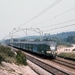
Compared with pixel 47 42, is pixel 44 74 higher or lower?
lower

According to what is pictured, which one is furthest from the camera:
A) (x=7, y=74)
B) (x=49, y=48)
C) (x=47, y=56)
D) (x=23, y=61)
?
(x=47, y=56)

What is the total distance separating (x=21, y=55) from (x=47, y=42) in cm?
648

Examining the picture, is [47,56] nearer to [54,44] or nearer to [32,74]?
[54,44]

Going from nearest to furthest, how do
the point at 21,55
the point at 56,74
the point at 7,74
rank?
the point at 7,74, the point at 56,74, the point at 21,55

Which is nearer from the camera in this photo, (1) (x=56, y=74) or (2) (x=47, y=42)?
(1) (x=56, y=74)

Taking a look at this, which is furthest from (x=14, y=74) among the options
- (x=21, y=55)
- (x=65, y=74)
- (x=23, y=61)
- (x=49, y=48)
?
(x=49, y=48)

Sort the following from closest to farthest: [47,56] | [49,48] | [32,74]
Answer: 1. [32,74]
2. [49,48]
3. [47,56]

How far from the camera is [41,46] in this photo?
41.1 meters

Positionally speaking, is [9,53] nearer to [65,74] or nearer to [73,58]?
[73,58]

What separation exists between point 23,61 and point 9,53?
1082 centimetres

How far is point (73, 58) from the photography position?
3900 centimetres

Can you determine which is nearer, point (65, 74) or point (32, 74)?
point (65, 74)

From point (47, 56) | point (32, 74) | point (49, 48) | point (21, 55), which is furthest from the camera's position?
point (47, 56)

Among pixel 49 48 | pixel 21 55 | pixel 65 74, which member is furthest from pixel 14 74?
pixel 49 48
